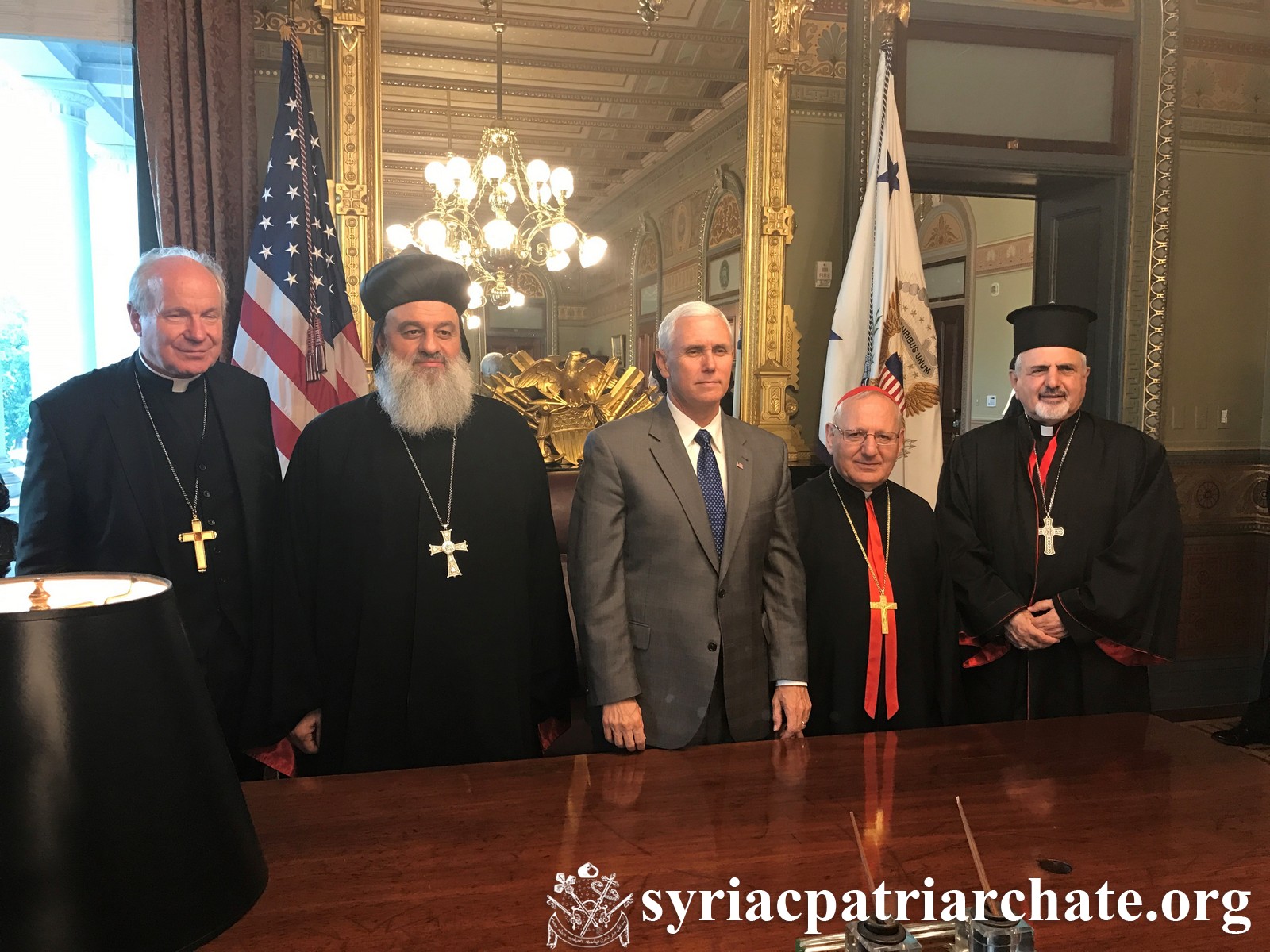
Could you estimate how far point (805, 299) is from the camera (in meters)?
4.53

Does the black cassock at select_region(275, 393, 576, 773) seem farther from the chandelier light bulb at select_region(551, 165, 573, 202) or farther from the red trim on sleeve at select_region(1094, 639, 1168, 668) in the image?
the chandelier light bulb at select_region(551, 165, 573, 202)

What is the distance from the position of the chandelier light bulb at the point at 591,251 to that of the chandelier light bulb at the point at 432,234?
0.63 m

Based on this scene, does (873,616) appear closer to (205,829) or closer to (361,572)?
(361,572)

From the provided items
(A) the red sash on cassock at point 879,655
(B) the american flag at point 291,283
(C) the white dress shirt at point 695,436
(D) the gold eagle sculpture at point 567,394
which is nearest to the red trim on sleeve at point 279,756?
(C) the white dress shirt at point 695,436

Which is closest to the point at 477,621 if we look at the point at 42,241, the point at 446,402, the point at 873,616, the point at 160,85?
the point at 446,402

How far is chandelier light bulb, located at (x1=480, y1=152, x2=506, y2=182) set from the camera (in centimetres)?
406

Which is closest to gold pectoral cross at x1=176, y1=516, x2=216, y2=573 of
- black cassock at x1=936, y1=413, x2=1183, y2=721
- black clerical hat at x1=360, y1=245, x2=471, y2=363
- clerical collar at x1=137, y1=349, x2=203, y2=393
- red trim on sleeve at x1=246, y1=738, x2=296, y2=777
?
clerical collar at x1=137, y1=349, x2=203, y2=393

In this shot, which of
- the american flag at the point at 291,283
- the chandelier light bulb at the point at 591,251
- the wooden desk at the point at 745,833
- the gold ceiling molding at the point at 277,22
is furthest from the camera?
the chandelier light bulb at the point at 591,251

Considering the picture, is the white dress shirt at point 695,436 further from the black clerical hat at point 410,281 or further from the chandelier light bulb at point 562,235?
the chandelier light bulb at point 562,235

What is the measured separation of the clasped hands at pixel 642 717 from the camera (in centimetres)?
215

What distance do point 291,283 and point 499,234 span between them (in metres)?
0.89

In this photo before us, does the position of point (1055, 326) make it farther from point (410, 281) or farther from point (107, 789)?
point (107, 789)

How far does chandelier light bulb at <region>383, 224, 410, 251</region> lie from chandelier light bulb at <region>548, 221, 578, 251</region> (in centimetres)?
63

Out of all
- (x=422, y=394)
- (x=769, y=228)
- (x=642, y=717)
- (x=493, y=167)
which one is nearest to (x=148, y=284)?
(x=422, y=394)
